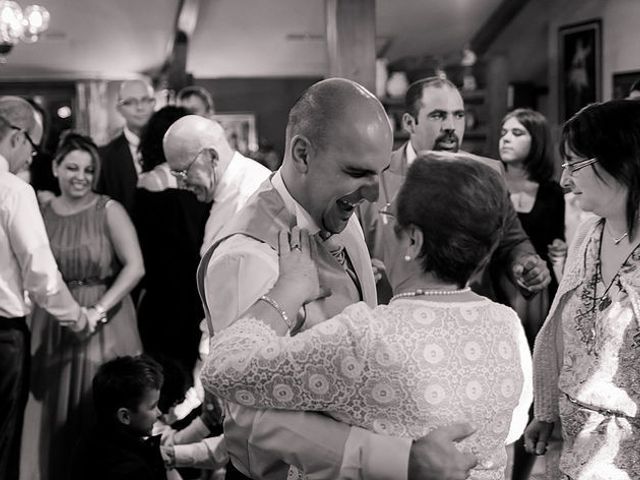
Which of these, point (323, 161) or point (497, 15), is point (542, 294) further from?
point (497, 15)

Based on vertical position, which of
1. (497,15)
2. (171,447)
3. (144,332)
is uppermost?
(497,15)

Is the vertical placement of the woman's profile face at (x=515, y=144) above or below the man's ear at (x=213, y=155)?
above

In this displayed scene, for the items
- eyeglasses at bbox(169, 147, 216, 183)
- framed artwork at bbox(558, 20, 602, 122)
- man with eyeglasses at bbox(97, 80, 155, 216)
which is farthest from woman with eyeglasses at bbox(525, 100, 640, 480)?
framed artwork at bbox(558, 20, 602, 122)

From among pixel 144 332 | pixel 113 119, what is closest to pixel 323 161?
pixel 144 332

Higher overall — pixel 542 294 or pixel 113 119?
pixel 113 119

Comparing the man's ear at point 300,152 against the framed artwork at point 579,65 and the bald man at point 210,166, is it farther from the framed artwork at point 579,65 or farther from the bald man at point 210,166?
the framed artwork at point 579,65

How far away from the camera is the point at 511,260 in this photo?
325cm

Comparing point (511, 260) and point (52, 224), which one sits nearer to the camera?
point (511, 260)

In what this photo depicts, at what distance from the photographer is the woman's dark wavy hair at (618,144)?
2.06 m

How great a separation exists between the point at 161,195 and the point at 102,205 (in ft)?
0.82

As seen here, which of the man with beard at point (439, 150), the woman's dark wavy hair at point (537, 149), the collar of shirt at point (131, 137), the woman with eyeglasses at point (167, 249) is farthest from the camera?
the collar of shirt at point (131, 137)

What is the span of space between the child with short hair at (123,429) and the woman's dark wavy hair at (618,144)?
159 cm

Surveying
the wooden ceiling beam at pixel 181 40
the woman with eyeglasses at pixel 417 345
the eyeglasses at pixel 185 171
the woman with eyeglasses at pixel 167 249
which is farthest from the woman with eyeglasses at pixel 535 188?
the wooden ceiling beam at pixel 181 40

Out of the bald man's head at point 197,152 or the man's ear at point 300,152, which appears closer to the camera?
the man's ear at point 300,152
